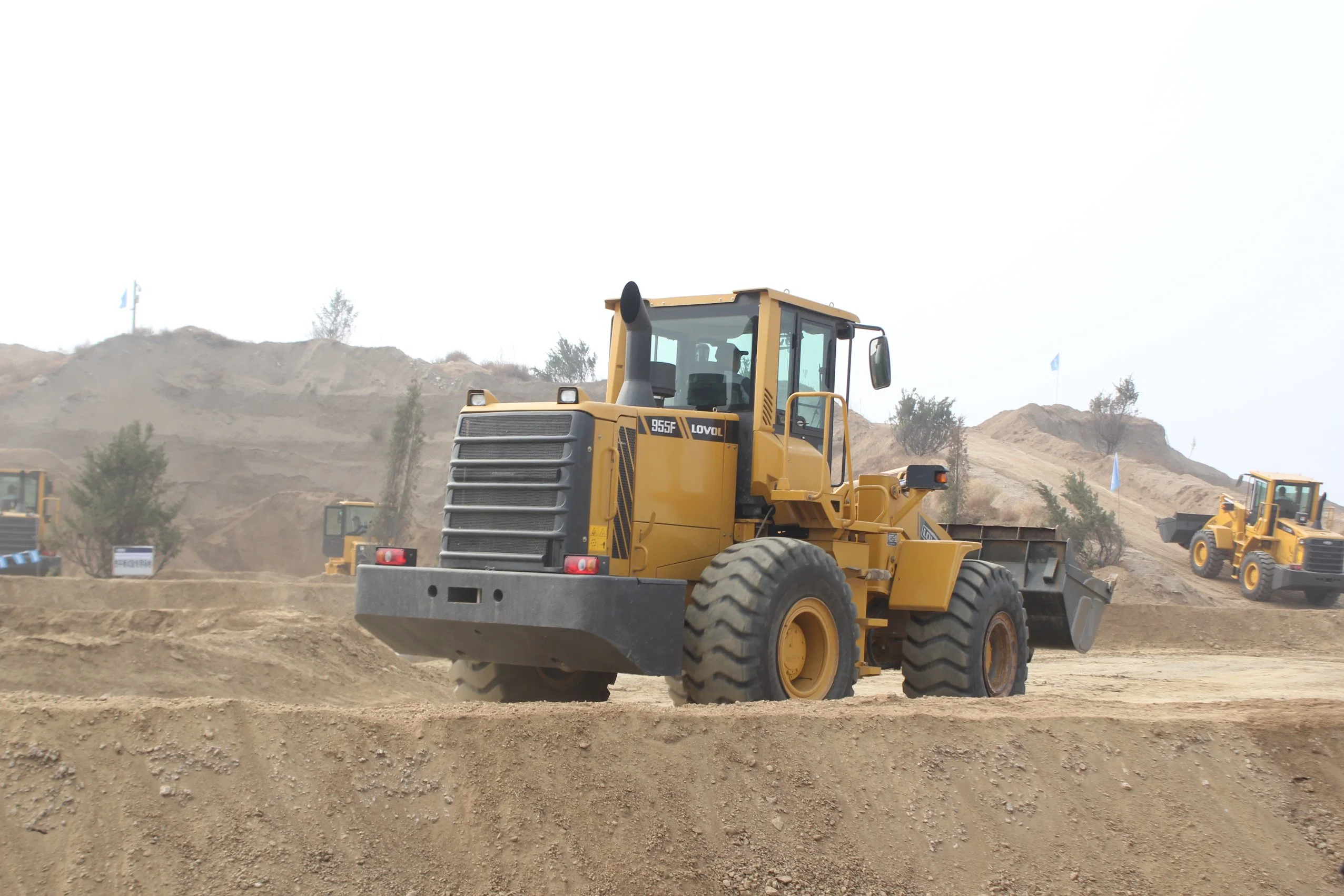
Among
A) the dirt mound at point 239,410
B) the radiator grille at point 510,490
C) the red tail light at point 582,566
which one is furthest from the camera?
the dirt mound at point 239,410

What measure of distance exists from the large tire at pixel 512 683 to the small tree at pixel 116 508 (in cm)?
2464

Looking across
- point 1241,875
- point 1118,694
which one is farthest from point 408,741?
point 1118,694

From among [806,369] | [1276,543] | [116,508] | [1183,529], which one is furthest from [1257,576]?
[116,508]

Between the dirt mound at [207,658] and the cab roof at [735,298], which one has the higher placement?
the cab roof at [735,298]

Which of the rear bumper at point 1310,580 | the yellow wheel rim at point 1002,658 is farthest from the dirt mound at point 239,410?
the yellow wheel rim at point 1002,658

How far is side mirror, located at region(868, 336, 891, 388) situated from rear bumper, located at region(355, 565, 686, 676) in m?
2.75

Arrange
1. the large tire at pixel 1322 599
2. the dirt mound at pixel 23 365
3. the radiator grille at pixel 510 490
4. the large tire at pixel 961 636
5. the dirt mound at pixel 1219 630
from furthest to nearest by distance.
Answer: the dirt mound at pixel 23 365 < the large tire at pixel 1322 599 < the dirt mound at pixel 1219 630 < the large tire at pixel 961 636 < the radiator grille at pixel 510 490

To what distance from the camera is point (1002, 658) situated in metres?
Answer: 11.2

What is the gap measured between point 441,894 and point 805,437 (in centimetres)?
540

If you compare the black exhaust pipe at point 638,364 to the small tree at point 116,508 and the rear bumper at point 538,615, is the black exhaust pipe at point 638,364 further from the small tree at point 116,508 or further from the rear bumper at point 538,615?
the small tree at point 116,508

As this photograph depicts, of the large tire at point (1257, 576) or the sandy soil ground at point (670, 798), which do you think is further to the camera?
the large tire at point (1257, 576)

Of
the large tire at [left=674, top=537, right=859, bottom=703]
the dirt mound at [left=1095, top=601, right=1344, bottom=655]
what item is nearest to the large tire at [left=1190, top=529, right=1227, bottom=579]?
the dirt mound at [left=1095, top=601, right=1344, bottom=655]

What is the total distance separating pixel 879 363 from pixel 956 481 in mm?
26482

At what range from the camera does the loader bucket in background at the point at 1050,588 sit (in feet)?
42.7
